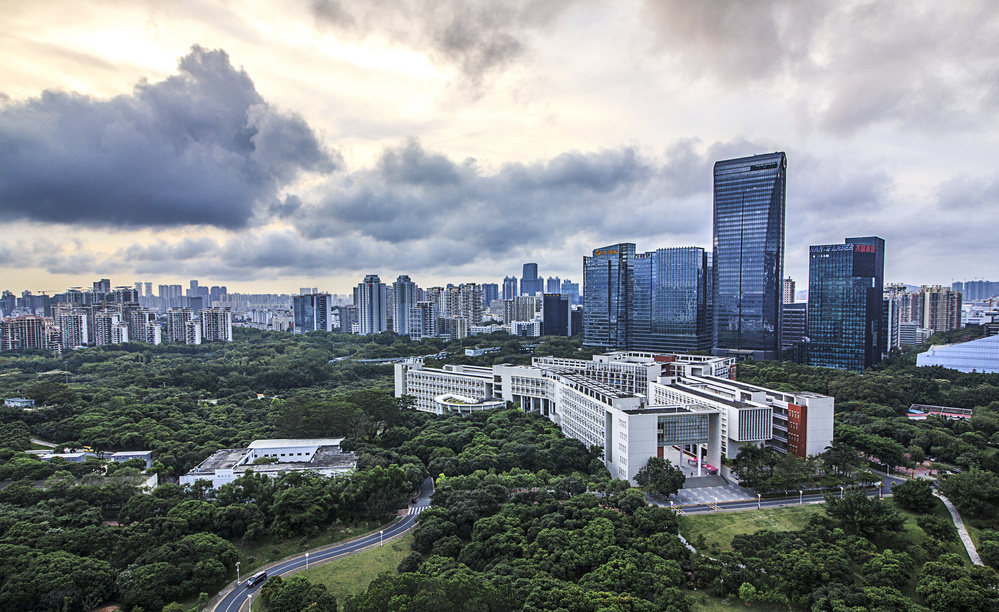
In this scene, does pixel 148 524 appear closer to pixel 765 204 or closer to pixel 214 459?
pixel 214 459

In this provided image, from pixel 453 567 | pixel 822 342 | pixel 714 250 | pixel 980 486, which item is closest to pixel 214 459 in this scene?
pixel 453 567

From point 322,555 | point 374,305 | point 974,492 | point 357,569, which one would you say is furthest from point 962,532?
point 374,305

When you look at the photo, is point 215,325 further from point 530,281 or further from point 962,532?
point 530,281

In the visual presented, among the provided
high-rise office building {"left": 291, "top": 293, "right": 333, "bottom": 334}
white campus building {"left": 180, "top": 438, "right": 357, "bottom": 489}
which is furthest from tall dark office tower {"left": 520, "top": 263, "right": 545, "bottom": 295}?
white campus building {"left": 180, "top": 438, "right": 357, "bottom": 489}

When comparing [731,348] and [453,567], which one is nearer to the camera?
[453,567]

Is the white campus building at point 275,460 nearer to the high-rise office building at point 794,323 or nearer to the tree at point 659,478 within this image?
the tree at point 659,478

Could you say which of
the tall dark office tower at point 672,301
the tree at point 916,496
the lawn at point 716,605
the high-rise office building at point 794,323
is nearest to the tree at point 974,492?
the tree at point 916,496
